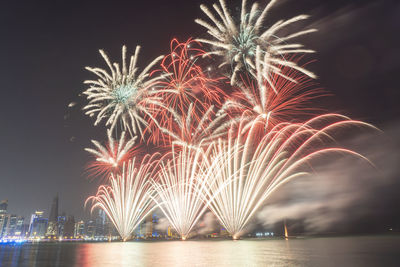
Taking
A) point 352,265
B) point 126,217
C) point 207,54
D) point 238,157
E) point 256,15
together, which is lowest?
point 352,265

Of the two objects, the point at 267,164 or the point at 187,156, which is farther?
the point at 187,156

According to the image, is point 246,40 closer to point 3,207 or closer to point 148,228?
point 148,228

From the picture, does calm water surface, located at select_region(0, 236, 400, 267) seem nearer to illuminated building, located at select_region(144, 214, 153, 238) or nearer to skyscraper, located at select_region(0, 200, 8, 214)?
illuminated building, located at select_region(144, 214, 153, 238)

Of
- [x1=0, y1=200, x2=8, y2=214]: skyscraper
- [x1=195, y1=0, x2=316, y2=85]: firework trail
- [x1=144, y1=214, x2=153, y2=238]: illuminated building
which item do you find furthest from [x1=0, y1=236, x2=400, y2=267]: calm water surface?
[x1=0, y1=200, x2=8, y2=214]: skyscraper

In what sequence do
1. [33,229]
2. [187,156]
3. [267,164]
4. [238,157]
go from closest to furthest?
[267,164] → [238,157] → [187,156] → [33,229]

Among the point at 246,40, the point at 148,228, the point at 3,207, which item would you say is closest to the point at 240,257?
the point at 246,40

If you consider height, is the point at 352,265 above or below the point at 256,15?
below

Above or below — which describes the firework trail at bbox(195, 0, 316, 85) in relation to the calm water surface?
above

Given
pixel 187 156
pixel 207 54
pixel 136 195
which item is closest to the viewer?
pixel 207 54

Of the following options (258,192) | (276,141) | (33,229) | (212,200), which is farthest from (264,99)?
(33,229)

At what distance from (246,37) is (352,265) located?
59.1ft

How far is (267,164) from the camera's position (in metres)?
26.8

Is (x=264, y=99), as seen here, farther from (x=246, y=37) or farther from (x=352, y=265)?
(x=352, y=265)

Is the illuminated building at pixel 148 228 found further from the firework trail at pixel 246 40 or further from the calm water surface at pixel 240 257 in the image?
the firework trail at pixel 246 40
